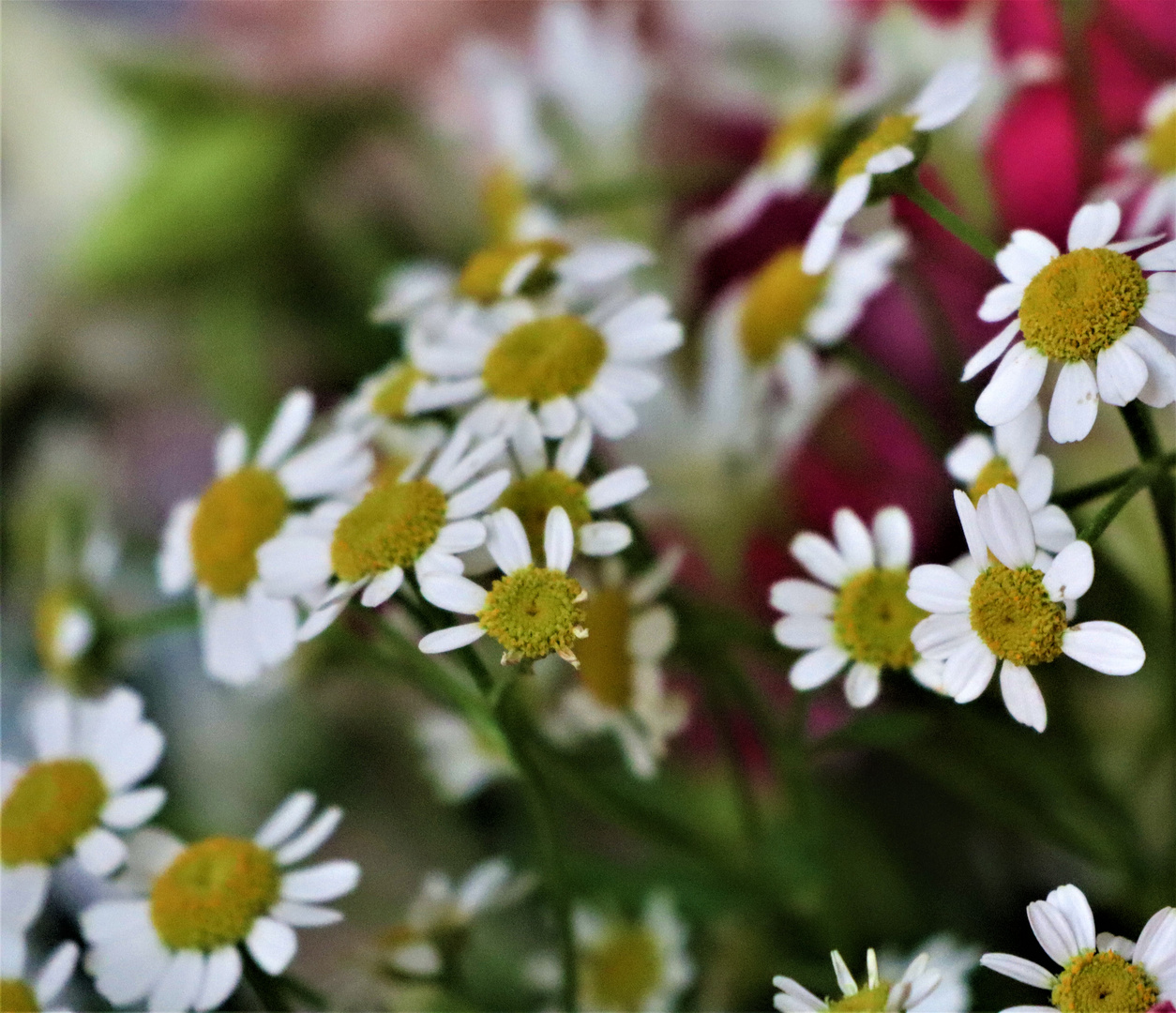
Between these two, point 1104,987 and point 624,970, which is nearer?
point 1104,987

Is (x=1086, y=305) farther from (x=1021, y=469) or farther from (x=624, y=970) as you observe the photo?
(x=624, y=970)

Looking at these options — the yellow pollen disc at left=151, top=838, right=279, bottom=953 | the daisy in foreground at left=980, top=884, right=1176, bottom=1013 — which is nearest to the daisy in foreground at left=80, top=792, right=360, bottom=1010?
the yellow pollen disc at left=151, top=838, right=279, bottom=953

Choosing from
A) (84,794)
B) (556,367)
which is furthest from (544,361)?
(84,794)

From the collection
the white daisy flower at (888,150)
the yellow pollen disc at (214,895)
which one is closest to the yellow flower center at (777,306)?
the white daisy flower at (888,150)

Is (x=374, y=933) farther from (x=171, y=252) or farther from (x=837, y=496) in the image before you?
(x=171, y=252)

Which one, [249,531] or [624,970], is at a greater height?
[249,531]
